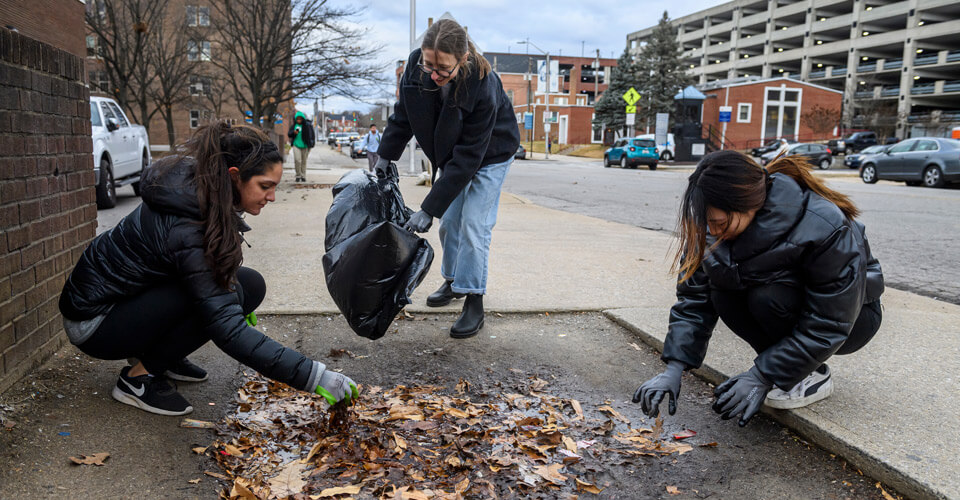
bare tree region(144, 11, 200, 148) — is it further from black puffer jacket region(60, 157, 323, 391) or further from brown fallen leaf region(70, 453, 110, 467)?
brown fallen leaf region(70, 453, 110, 467)

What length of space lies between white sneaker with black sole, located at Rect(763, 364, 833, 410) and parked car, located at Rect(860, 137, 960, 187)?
18.3 m

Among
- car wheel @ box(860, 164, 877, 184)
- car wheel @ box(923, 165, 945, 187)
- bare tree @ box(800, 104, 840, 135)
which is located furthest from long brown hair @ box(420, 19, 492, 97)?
bare tree @ box(800, 104, 840, 135)

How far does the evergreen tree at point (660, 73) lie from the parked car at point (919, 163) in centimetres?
3441

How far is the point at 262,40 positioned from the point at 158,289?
63.1 feet

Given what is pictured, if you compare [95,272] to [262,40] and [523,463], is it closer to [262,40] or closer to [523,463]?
[523,463]

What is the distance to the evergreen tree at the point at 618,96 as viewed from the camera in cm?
5709

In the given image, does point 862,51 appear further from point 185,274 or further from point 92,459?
point 92,459

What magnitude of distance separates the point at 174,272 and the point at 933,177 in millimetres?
20699

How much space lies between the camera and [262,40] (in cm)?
1995

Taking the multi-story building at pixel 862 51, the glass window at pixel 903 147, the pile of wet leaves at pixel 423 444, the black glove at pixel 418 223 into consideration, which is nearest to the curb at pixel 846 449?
the pile of wet leaves at pixel 423 444

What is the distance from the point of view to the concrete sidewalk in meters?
2.45

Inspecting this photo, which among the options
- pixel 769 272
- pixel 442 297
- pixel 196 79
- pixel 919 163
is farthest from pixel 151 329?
pixel 196 79

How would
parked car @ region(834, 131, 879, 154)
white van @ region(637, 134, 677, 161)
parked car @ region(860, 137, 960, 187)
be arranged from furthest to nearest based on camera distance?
parked car @ region(834, 131, 879, 154), white van @ region(637, 134, 677, 161), parked car @ region(860, 137, 960, 187)

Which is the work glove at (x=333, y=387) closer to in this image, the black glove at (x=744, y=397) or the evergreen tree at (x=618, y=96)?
the black glove at (x=744, y=397)
